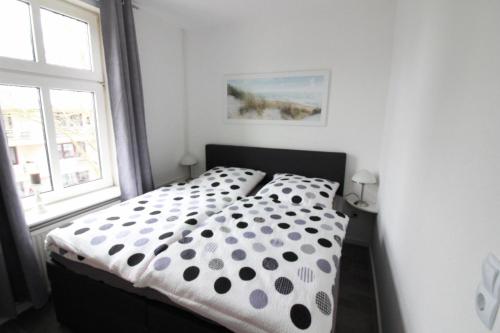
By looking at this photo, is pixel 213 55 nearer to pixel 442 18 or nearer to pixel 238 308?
pixel 442 18

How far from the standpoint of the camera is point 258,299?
98cm

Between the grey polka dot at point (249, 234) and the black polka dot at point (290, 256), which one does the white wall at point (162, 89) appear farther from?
the black polka dot at point (290, 256)

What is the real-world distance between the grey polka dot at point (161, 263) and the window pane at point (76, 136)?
1505 millimetres

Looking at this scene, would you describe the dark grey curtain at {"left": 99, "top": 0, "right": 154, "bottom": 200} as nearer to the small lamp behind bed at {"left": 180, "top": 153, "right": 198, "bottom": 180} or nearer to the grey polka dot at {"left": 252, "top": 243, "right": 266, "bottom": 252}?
the small lamp behind bed at {"left": 180, "top": 153, "right": 198, "bottom": 180}

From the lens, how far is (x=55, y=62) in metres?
1.93

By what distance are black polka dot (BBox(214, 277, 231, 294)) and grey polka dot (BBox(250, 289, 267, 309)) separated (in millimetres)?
112

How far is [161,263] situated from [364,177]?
1.90m

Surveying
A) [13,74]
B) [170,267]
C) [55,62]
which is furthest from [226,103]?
[170,267]

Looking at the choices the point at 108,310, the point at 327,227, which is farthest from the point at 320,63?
the point at 108,310

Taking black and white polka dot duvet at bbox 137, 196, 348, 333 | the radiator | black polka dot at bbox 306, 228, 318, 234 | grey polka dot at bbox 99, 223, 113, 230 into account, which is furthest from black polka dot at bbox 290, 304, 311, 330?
the radiator

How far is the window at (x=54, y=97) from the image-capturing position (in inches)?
67.3

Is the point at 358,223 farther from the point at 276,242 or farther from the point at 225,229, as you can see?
the point at 225,229

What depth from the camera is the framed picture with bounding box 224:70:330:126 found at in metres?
2.50

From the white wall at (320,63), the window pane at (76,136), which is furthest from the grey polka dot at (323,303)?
the window pane at (76,136)
